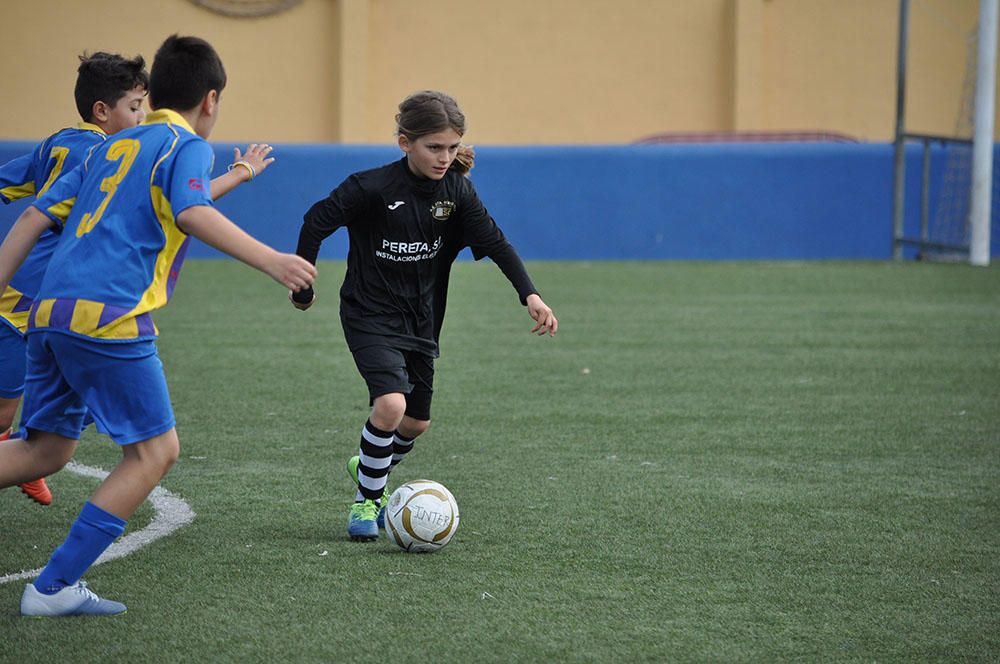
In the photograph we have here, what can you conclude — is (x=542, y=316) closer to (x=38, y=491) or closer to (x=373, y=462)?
(x=373, y=462)

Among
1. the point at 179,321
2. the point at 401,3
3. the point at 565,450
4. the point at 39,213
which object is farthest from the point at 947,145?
the point at 39,213

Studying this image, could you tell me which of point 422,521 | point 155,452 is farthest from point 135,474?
point 422,521

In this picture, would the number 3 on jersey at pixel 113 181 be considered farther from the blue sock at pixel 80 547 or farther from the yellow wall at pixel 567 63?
the yellow wall at pixel 567 63

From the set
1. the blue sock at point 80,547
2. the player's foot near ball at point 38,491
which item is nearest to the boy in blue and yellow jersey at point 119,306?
the blue sock at point 80,547

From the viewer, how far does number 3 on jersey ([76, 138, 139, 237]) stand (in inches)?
130

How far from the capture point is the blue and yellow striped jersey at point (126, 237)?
10.6 ft

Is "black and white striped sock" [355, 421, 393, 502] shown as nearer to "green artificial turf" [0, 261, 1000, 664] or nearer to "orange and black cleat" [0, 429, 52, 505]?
"green artificial turf" [0, 261, 1000, 664]

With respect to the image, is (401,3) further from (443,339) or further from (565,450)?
(565,450)

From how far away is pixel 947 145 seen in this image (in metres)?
16.7

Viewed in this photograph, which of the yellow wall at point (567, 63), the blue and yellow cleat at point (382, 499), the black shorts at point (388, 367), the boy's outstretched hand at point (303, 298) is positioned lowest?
the blue and yellow cleat at point (382, 499)

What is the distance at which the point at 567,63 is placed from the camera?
21312mm

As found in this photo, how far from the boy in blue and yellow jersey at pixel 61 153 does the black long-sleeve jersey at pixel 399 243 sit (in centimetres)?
36

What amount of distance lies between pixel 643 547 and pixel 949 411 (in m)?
3.10

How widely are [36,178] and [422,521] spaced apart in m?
1.66
